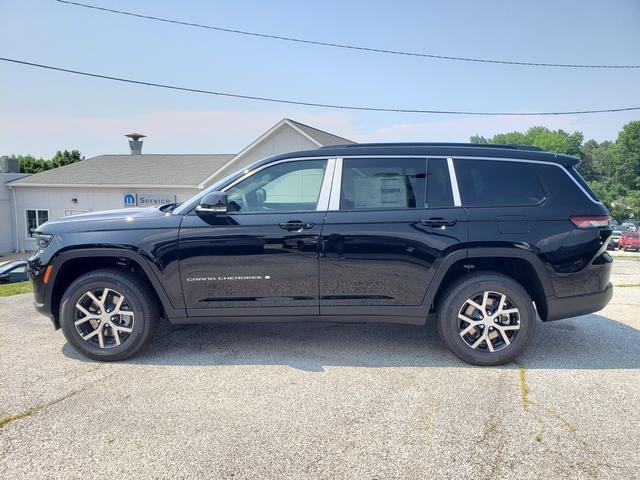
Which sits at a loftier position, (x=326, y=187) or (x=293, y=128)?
(x=293, y=128)

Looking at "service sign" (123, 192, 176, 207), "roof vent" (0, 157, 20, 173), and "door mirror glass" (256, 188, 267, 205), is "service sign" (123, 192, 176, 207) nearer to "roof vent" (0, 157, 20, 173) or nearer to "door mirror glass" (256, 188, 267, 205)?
"roof vent" (0, 157, 20, 173)

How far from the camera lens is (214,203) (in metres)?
3.50

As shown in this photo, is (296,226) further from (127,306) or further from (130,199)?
(130,199)

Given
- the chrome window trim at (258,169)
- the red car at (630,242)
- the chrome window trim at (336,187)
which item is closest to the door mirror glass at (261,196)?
the chrome window trim at (258,169)

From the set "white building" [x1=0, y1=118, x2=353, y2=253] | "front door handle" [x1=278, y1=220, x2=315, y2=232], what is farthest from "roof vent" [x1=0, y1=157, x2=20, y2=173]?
"front door handle" [x1=278, y1=220, x2=315, y2=232]

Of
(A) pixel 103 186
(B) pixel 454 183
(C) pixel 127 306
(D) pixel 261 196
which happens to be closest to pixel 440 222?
(B) pixel 454 183

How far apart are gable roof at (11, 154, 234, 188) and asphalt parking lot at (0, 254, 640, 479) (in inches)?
774

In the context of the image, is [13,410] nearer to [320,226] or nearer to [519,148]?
[320,226]

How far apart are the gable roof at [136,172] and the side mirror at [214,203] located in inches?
770

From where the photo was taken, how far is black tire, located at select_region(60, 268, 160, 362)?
3.65 meters

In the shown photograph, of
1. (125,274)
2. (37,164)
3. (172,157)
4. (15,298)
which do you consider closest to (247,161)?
(172,157)

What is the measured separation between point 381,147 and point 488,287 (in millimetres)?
1555

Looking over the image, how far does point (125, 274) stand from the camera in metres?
3.73

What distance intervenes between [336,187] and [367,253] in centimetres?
65
